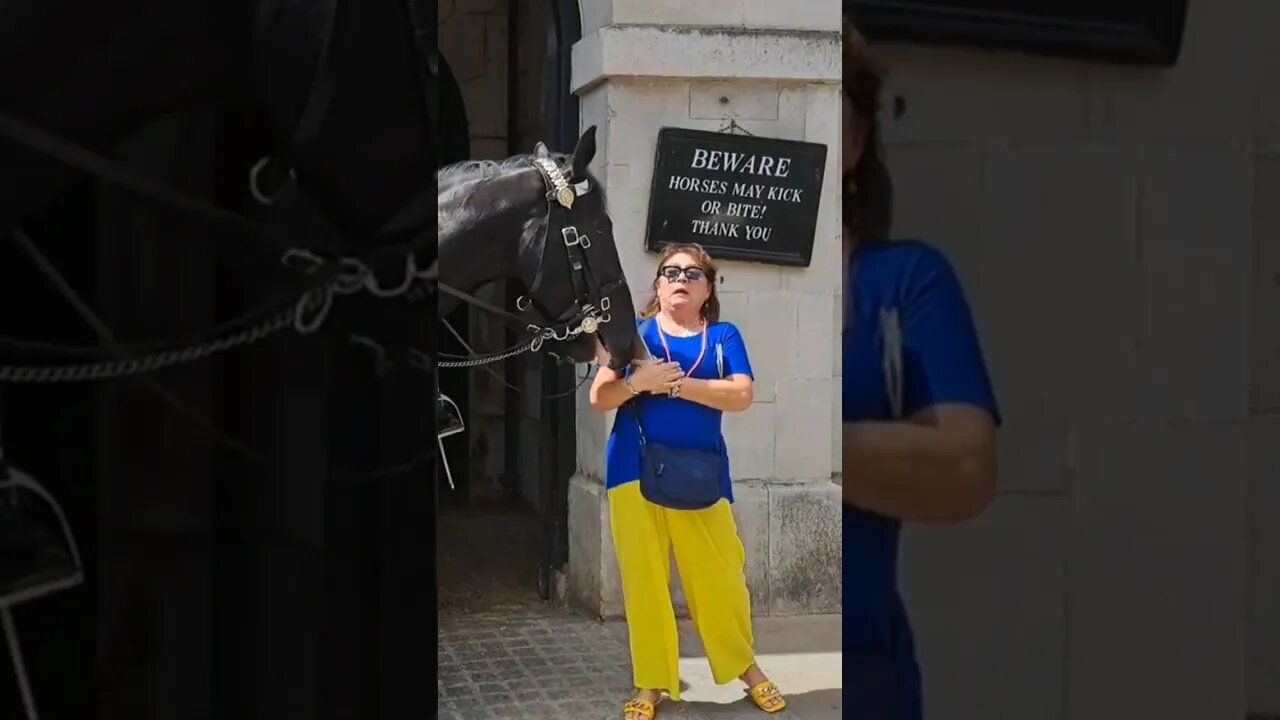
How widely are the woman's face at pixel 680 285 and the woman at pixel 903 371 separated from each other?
1.55 m

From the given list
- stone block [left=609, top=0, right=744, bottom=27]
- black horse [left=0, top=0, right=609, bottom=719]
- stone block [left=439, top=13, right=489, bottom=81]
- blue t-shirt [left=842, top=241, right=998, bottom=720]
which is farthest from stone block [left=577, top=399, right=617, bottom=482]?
blue t-shirt [left=842, top=241, right=998, bottom=720]

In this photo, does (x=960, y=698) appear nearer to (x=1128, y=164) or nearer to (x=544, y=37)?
(x=1128, y=164)

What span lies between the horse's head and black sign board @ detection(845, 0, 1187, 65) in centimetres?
150

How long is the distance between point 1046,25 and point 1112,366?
9.2 inches

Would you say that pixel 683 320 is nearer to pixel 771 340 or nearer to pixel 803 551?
pixel 771 340

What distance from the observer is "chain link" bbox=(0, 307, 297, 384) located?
2.71 feet

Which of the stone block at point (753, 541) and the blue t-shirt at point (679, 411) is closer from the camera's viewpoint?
the blue t-shirt at point (679, 411)

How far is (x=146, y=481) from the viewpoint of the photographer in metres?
0.86

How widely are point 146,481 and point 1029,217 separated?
66 cm

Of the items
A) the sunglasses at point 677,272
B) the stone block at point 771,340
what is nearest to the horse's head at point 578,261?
the sunglasses at point 677,272

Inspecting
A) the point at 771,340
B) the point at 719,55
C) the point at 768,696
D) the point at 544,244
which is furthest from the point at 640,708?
the point at 719,55

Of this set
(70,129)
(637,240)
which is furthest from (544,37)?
(70,129)

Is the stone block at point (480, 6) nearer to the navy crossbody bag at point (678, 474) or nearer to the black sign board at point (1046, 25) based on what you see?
the navy crossbody bag at point (678, 474)

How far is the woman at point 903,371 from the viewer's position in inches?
31.0
